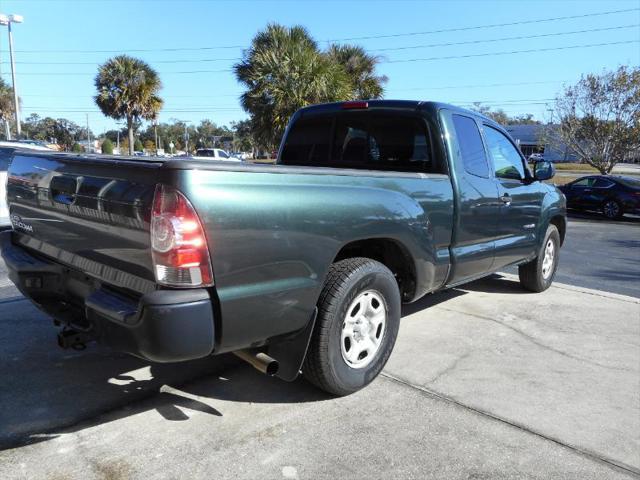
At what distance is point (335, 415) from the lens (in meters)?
3.16

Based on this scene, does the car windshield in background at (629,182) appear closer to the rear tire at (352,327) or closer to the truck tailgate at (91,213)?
the rear tire at (352,327)

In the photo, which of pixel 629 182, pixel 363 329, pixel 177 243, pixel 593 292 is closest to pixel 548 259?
pixel 593 292

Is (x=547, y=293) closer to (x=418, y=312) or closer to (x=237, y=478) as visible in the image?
(x=418, y=312)

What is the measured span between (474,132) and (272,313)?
9.52 feet

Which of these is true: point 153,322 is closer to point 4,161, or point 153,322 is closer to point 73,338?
point 73,338

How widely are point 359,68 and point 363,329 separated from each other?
1975 centimetres

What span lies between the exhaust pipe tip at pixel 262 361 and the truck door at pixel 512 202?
2.77m

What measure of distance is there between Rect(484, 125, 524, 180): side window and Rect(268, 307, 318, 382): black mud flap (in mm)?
2853

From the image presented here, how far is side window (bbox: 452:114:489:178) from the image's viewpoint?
4395 millimetres

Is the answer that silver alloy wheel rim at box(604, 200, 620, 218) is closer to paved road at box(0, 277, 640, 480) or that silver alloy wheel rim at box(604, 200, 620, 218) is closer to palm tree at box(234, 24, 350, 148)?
palm tree at box(234, 24, 350, 148)

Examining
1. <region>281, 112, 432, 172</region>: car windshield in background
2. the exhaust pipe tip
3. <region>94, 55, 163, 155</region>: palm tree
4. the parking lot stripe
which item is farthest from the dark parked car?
<region>94, 55, 163, 155</region>: palm tree

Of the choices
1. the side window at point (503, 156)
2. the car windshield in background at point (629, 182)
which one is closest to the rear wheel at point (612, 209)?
the car windshield in background at point (629, 182)

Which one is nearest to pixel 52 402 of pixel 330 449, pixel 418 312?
pixel 330 449

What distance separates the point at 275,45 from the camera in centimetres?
1875
